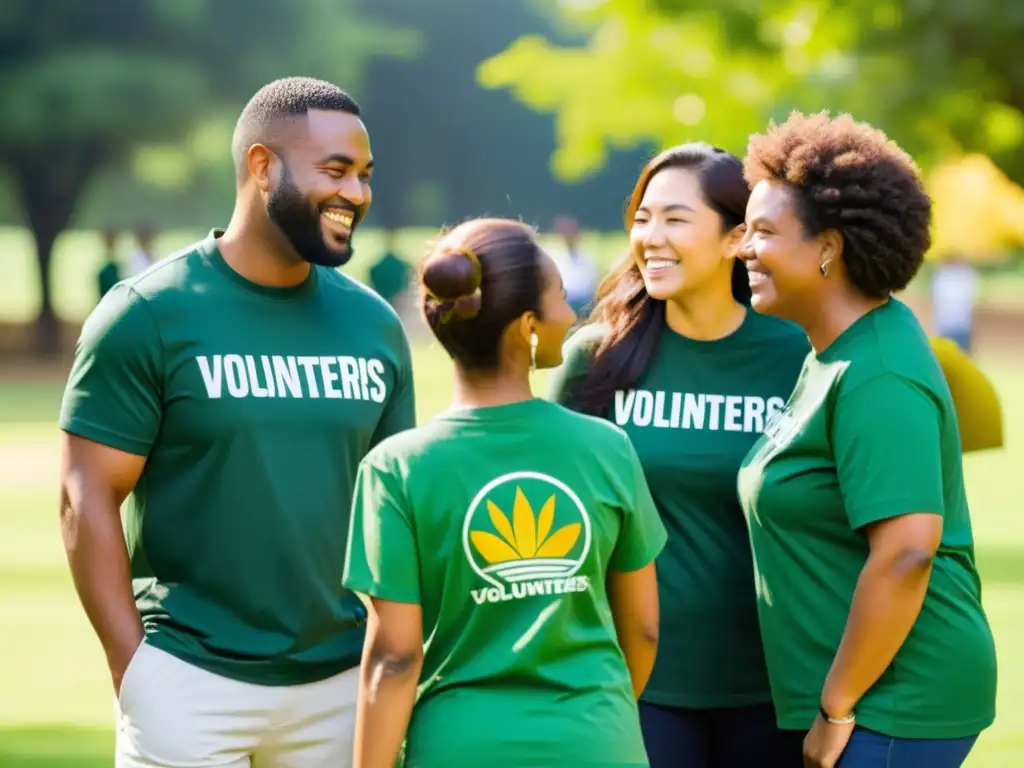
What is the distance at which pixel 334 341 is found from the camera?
167 inches

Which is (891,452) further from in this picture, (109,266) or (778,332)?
(109,266)

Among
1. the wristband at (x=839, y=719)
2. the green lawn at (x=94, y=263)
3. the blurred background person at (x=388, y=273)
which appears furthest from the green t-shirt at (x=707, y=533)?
the green lawn at (x=94, y=263)

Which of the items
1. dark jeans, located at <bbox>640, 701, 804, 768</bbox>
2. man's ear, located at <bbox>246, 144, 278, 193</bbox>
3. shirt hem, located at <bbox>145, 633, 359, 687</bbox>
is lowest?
dark jeans, located at <bbox>640, 701, 804, 768</bbox>

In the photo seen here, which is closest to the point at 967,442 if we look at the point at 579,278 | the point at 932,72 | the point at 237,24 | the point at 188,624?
the point at 188,624

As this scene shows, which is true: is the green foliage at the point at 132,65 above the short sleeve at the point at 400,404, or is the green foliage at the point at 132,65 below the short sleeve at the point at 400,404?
above

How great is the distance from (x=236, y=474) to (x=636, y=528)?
104 cm

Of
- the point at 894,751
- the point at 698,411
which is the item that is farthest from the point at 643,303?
the point at 894,751

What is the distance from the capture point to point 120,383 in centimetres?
399

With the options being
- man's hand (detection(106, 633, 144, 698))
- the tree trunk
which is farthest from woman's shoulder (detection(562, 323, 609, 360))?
the tree trunk

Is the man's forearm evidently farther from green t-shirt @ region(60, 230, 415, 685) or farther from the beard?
the beard

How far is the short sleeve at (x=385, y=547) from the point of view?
11.2 ft

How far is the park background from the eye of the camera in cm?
1100

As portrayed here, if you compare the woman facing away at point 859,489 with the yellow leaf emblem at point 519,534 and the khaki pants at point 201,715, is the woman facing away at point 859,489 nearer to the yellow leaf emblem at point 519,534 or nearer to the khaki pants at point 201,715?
the yellow leaf emblem at point 519,534

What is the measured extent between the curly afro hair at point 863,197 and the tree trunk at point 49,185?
33452mm
